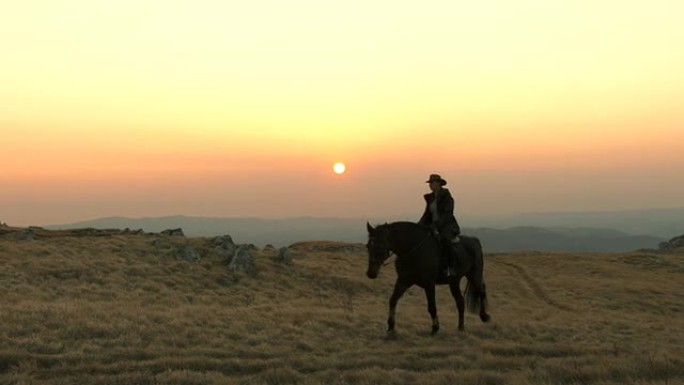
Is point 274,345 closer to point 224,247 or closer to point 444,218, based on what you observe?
point 444,218

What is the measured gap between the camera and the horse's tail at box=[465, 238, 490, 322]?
51.5ft

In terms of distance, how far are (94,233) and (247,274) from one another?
22.5 m

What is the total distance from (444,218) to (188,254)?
29.3m

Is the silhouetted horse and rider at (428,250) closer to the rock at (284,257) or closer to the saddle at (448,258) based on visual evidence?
the saddle at (448,258)

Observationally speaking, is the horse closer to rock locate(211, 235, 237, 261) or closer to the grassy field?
the grassy field

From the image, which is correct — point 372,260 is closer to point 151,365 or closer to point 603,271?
point 151,365

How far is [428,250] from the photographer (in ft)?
44.4

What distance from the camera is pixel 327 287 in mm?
38125

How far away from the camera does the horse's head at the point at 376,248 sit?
40.4 feet

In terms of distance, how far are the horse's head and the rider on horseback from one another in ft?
6.03

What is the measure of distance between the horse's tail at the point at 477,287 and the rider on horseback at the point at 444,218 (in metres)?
1.62

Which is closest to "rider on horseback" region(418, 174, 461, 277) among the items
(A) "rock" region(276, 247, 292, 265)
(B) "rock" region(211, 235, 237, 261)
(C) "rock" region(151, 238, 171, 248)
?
(B) "rock" region(211, 235, 237, 261)

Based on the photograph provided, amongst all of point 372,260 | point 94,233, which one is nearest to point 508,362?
point 372,260

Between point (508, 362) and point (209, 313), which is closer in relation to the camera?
point (508, 362)
